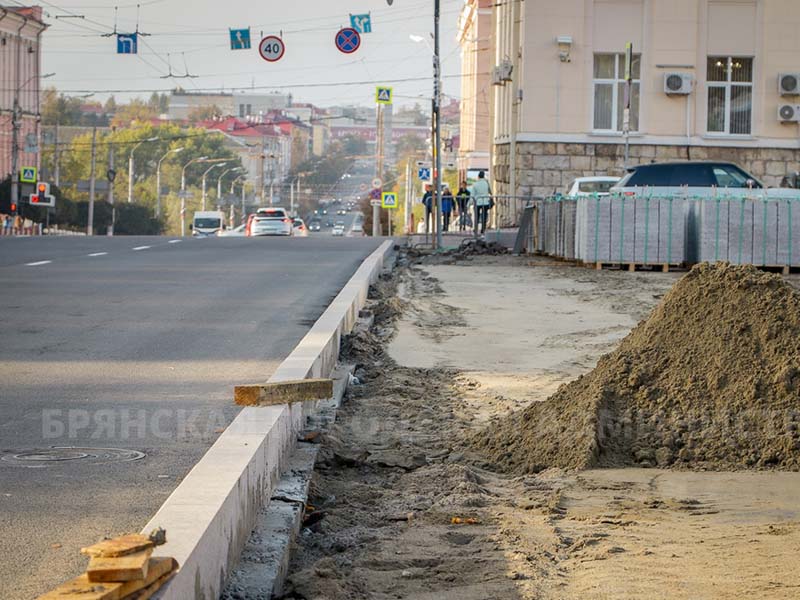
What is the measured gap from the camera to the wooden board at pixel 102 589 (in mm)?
3545

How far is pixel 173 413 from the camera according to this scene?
7.90 m

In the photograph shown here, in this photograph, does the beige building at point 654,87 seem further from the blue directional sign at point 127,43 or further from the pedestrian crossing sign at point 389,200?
the pedestrian crossing sign at point 389,200

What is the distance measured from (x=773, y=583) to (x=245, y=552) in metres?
1.99

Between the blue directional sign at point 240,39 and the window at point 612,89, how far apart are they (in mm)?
12703

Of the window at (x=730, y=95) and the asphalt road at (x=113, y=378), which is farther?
the window at (x=730, y=95)

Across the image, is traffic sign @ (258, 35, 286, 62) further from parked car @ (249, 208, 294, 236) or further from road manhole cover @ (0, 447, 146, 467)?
road manhole cover @ (0, 447, 146, 467)

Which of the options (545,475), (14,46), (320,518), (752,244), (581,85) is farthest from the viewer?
(14,46)

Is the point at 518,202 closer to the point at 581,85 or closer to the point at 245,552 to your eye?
the point at 581,85

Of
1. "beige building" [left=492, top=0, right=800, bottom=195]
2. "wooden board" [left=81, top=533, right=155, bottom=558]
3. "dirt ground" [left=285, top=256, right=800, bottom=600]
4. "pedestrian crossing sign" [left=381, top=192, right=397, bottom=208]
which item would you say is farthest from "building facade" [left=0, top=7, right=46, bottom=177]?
"wooden board" [left=81, top=533, right=155, bottom=558]

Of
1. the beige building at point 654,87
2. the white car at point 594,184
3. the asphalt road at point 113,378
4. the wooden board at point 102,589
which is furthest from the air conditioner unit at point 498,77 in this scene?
the wooden board at point 102,589

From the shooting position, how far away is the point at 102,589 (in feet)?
11.8

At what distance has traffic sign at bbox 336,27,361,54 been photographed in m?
42.4

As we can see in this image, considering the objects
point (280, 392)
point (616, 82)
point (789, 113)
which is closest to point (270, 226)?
point (616, 82)

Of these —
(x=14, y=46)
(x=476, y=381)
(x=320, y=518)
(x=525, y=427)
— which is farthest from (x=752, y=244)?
(x=14, y=46)
